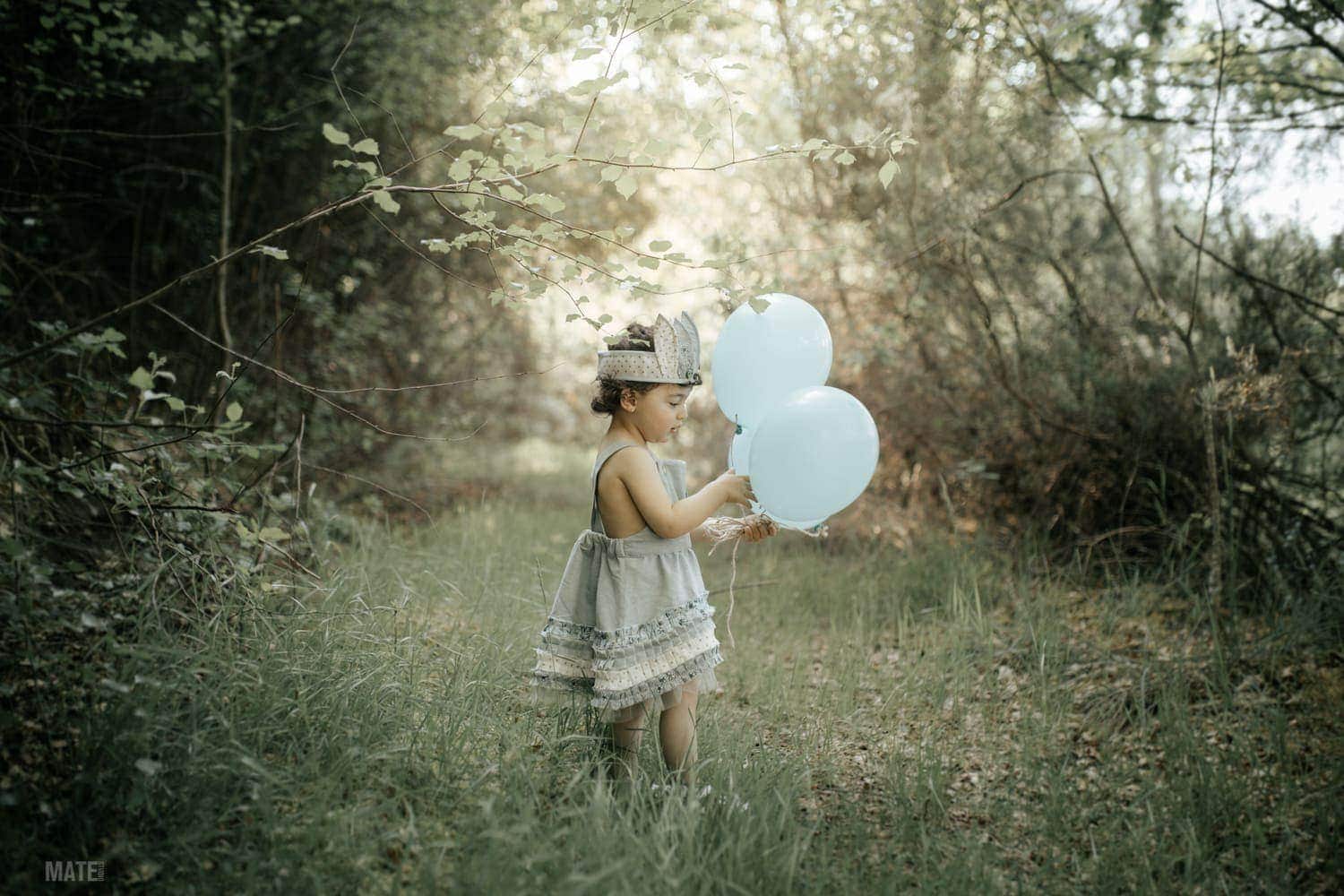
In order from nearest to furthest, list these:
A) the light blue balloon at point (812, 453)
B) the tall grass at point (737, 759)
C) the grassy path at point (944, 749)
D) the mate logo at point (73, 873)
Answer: the mate logo at point (73, 873), the tall grass at point (737, 759), the grassy path at point (944, 749), the light blue balloon at point (812, 453)

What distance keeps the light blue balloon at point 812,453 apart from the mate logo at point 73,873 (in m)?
1.77

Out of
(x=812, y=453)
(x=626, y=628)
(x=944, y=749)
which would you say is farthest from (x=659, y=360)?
(x=944, y=749)

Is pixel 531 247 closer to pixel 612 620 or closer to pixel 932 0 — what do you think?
pixel 612 620

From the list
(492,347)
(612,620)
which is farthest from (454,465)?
(612,620)

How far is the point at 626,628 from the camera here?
2.30m

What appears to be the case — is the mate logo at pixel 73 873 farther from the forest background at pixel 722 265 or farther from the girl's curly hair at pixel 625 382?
the girl's curly hair at pixel 625 382

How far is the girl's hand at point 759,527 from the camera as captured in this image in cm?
250

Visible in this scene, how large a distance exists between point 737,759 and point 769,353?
4.09ft

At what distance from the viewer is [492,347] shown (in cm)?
800

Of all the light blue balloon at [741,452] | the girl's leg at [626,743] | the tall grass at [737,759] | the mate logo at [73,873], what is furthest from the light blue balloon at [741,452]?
→ the mate logo at [73,873]

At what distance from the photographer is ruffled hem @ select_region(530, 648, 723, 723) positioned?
2268 millimetres

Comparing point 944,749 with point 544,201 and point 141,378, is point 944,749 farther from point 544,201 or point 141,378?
point 141,378

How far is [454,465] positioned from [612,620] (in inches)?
240

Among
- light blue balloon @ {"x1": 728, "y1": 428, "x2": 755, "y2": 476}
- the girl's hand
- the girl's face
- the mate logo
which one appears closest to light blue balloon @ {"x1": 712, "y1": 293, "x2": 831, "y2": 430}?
light blue balloon @ {"x1": 728, "y1": 428, "x2": 755, "y2": 476}
